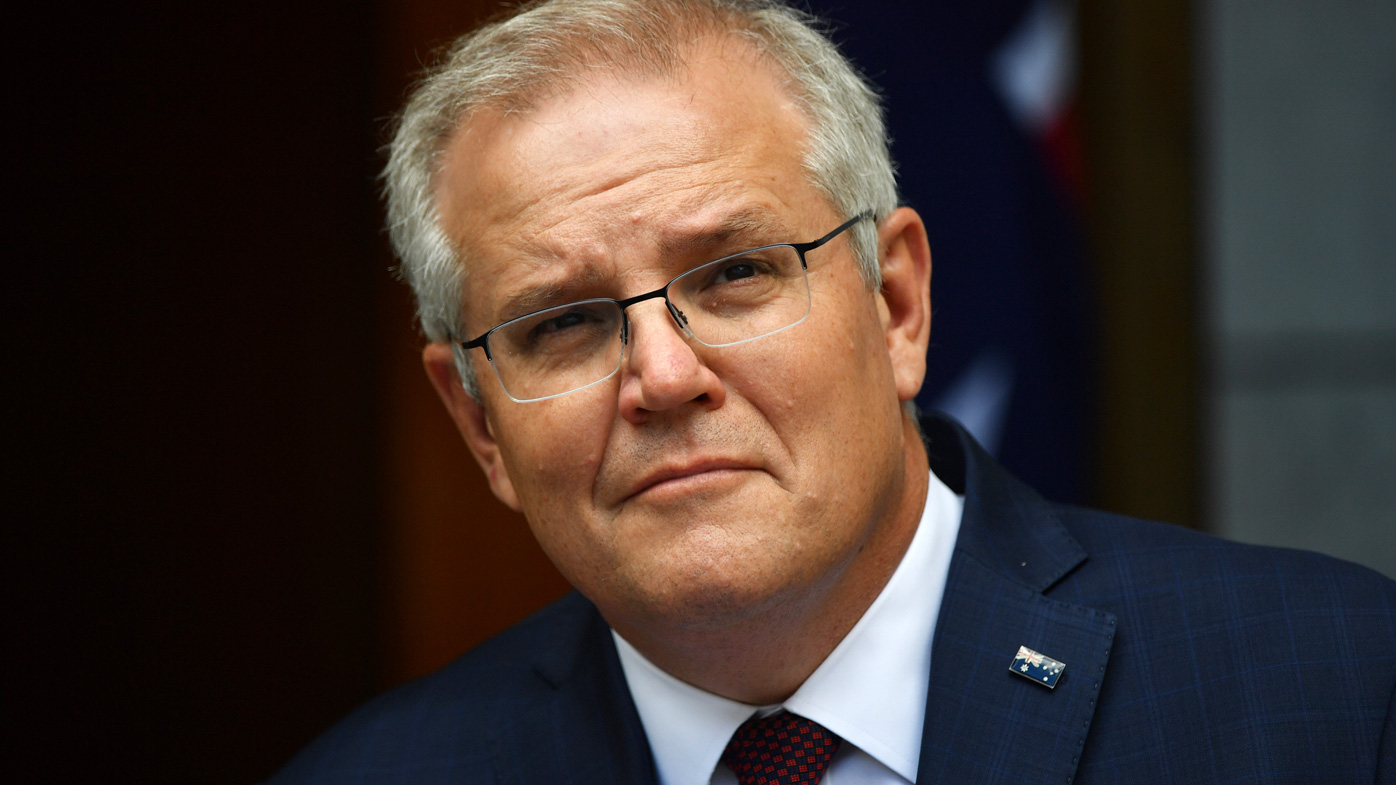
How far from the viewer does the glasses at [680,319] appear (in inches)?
67.5

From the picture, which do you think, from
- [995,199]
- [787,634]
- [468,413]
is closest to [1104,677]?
[787,634]

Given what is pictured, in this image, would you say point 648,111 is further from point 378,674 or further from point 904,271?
point 378,674

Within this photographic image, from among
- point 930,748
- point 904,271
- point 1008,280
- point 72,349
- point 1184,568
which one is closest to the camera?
point 930,748

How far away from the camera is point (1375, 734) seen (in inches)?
62.3

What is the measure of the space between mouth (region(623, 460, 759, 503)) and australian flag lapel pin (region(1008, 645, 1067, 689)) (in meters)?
0.51

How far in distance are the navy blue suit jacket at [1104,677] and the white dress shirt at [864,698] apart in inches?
2.3

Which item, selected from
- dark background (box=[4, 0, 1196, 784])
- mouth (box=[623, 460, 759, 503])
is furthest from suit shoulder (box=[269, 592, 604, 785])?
mouth (box=[623, 460, 759, 503])

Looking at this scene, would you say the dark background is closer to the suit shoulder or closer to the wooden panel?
the wooden panel

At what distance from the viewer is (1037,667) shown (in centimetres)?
173

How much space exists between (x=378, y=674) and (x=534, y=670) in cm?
108

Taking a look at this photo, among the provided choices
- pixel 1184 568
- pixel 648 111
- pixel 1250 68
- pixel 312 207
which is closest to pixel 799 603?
pixel 1184 568

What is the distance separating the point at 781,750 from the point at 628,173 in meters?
0.93

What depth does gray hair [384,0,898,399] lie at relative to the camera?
187 cm

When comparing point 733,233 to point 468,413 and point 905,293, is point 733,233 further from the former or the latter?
point 468,413
